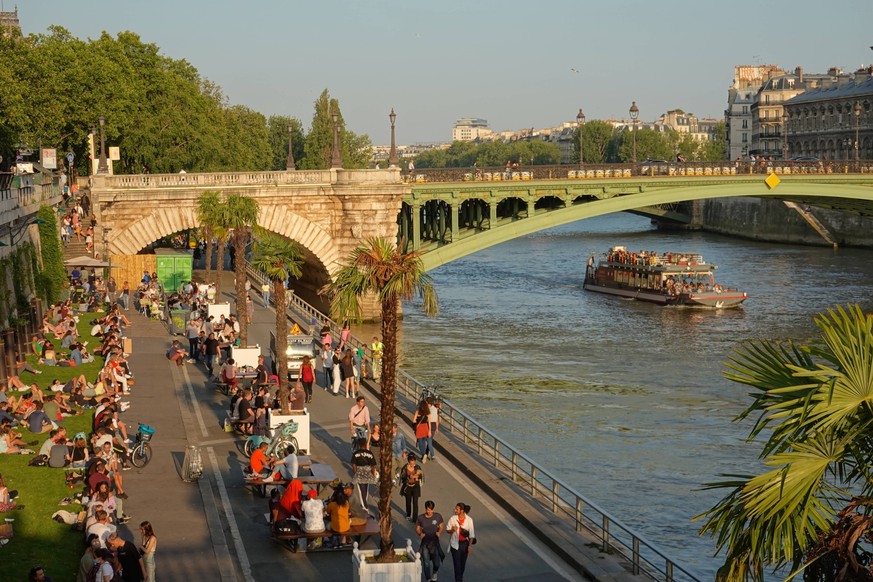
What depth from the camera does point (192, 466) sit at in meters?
22.7

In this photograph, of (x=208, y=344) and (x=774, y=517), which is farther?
(x=208, y=344)

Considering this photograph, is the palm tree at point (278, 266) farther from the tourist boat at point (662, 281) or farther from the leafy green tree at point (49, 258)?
the tourist boat at point (662, 281)

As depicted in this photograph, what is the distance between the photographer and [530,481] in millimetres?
22125

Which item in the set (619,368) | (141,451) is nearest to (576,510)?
(141,451)

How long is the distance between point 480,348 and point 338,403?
2131cm

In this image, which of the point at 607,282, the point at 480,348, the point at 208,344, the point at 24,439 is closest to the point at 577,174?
the point at 480,348

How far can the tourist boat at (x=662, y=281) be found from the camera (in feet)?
226

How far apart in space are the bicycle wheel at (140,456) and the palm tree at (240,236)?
37.2 ft

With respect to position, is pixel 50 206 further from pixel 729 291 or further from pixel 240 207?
pixel 729 291

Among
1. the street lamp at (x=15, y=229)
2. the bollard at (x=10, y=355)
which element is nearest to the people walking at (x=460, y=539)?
the bollard at (x=10, y=355)

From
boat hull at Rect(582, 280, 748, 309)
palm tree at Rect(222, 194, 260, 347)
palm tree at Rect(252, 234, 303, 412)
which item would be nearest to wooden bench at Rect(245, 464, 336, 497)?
palm tree at Rect(252, 234, 303, 412)

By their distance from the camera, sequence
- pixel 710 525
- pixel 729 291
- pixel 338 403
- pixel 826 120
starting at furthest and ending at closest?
pixel 826 120, pixel 729 291, pixel 338 403, pixel 710 525

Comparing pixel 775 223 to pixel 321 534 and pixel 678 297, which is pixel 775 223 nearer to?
pixel 678 297

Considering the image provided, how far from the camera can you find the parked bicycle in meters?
23.0
